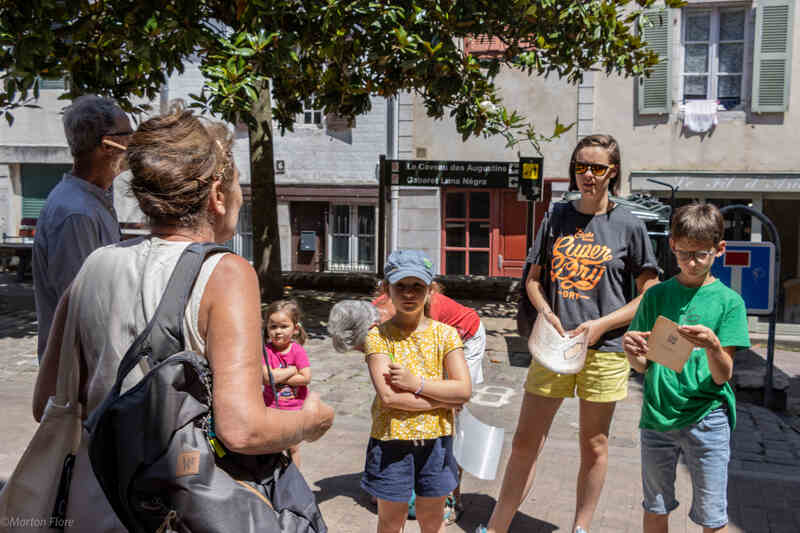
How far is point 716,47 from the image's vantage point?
1437cm

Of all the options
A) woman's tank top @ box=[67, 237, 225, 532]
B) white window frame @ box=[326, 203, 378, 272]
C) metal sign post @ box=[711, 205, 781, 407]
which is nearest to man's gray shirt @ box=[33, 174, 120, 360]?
woman's tank top @ box=[67, 237, 225, 532]

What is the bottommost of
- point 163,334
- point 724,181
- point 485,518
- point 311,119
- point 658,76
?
point 485,518

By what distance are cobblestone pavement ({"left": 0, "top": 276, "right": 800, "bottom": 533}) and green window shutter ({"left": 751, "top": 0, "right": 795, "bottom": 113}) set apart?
9.47m

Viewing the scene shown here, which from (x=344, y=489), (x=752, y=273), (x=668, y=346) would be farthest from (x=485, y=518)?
(x=752, y=273)

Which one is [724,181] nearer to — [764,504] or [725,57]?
[725,57]

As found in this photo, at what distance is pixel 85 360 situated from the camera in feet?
5.51

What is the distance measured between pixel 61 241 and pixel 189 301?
1.39m

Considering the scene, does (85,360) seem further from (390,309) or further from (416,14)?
(416,14)

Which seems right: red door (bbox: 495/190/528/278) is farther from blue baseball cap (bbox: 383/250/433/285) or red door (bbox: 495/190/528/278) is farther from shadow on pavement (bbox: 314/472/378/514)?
blue baseball cap (bbox: 383/250/433/285)

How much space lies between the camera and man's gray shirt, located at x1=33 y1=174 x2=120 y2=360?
2.65 metres

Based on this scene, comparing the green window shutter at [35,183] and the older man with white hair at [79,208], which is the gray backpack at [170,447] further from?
the green window shutter at [35,183]

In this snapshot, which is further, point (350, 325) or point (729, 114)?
point (729, 114)

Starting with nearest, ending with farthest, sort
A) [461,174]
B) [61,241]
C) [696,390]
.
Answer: [61,241]
[696,390]
[461,174]

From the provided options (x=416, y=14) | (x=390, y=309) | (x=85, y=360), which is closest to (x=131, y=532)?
(x=85, y=360)
